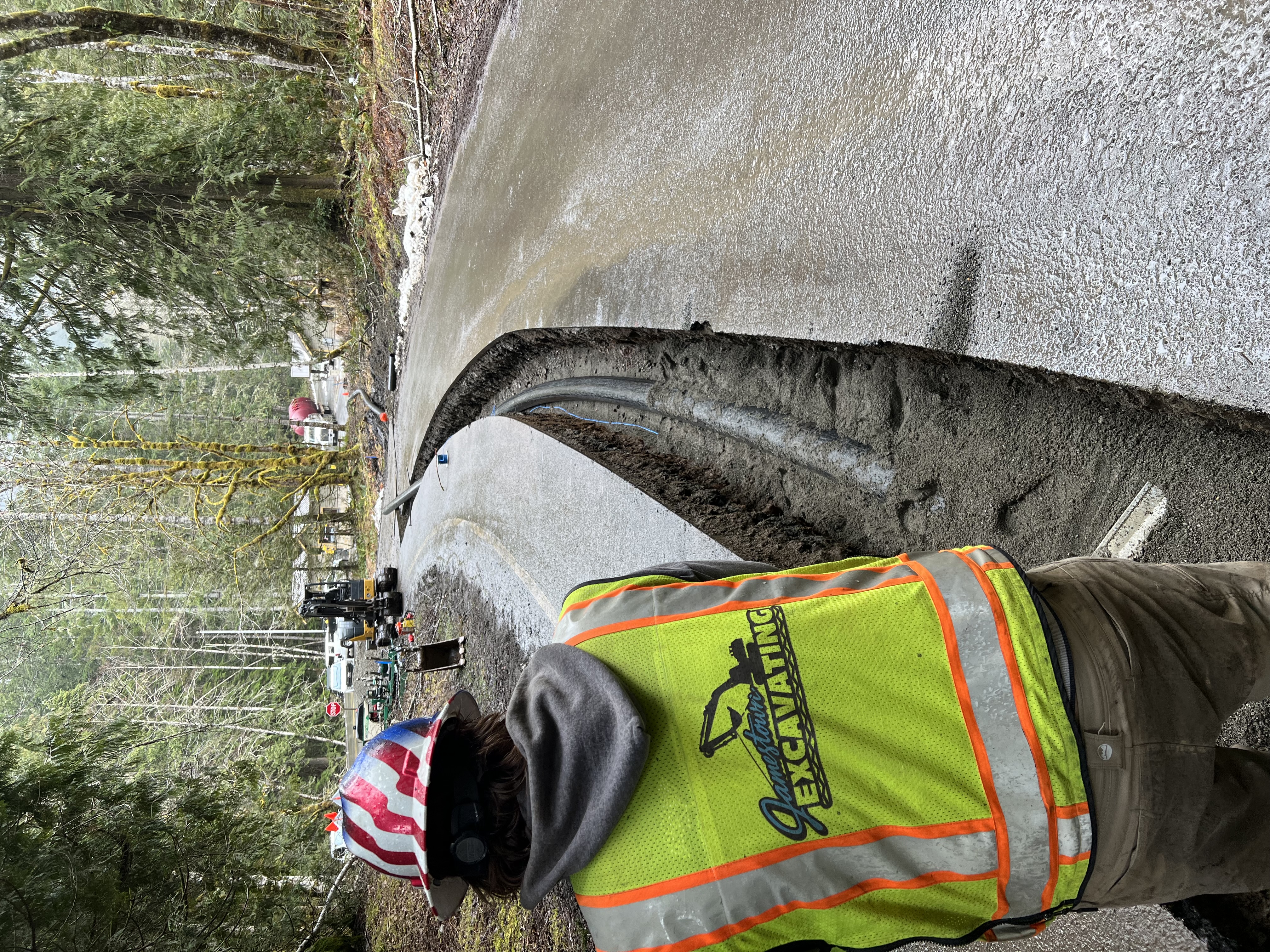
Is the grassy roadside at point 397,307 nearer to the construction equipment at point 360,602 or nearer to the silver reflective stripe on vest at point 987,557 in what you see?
the construction equipment at point 360,602

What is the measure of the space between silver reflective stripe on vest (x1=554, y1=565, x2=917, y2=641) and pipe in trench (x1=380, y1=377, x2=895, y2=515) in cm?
145

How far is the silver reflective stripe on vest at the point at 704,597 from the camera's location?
1.83 m

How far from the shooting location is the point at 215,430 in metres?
21.1

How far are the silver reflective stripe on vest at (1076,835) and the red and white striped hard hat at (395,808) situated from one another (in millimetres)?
1378

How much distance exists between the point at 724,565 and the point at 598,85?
395 centimetres

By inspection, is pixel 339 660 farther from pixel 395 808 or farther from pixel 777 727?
pixel 777 727

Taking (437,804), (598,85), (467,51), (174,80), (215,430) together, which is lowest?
(437,804)

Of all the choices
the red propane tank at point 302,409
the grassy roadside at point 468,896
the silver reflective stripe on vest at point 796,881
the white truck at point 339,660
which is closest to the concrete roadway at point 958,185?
the silver reflective stripe on vest at point 796,881

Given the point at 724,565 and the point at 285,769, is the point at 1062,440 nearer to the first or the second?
the point at 724,565

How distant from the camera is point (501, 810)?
1.90m

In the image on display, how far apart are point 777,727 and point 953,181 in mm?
1808

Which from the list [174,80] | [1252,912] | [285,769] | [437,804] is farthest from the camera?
[285,769]

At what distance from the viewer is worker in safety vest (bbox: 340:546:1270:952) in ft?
5.34

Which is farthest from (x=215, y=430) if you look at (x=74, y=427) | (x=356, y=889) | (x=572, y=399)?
(x=572, y=399)
